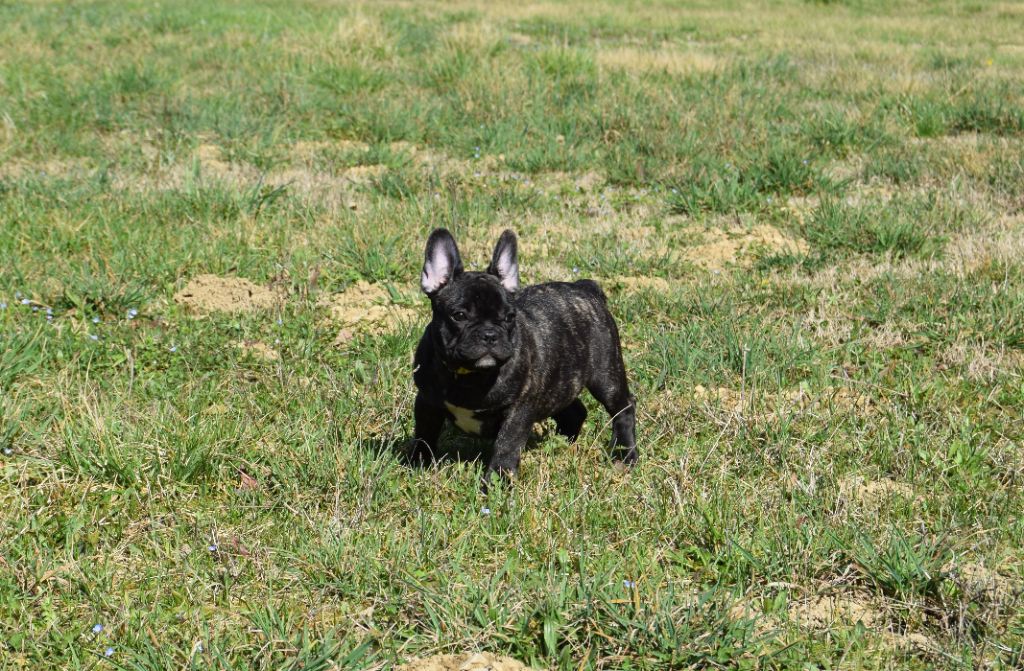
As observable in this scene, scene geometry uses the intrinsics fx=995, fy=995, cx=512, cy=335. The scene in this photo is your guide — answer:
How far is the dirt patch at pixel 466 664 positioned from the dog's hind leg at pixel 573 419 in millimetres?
1936

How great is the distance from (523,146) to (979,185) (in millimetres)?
3994

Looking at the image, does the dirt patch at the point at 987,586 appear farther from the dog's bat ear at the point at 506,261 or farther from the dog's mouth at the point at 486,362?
the dog's bat ear at the point at 506,261

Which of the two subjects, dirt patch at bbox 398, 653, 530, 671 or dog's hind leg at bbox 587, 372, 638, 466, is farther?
dog's hind leg at bbox 587, 372, 638, 466

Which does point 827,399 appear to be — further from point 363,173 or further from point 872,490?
point 363,173

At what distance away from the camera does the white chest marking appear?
4209 mm

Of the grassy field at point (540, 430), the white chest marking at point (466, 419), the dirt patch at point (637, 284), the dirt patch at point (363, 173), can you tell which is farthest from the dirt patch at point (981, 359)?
A: the dirt patch at point (363, 173)

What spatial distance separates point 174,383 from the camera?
17.1 ft

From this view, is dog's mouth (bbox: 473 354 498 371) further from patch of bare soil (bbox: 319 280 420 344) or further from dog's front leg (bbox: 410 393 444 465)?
patch of bare soil (bbox: 319 280 420 344)

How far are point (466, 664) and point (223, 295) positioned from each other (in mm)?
3771

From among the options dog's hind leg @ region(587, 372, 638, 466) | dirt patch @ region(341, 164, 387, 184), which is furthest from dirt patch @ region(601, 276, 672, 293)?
dirt patch @ region(341, 164, 387, 184)

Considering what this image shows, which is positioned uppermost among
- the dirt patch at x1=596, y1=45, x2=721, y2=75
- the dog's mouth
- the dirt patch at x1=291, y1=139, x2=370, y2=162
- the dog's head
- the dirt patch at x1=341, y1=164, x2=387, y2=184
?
the dirt patch at x1=596, y1=45, x2=721, y2=75

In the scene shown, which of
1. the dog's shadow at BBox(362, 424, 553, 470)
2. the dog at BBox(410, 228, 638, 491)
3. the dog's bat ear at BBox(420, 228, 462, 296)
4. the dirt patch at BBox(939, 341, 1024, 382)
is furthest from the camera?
the dirt patch at BBox(939, 341, 1024, 382)

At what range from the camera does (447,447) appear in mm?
4965

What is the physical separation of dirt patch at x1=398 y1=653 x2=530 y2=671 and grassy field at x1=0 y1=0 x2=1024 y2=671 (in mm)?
67
